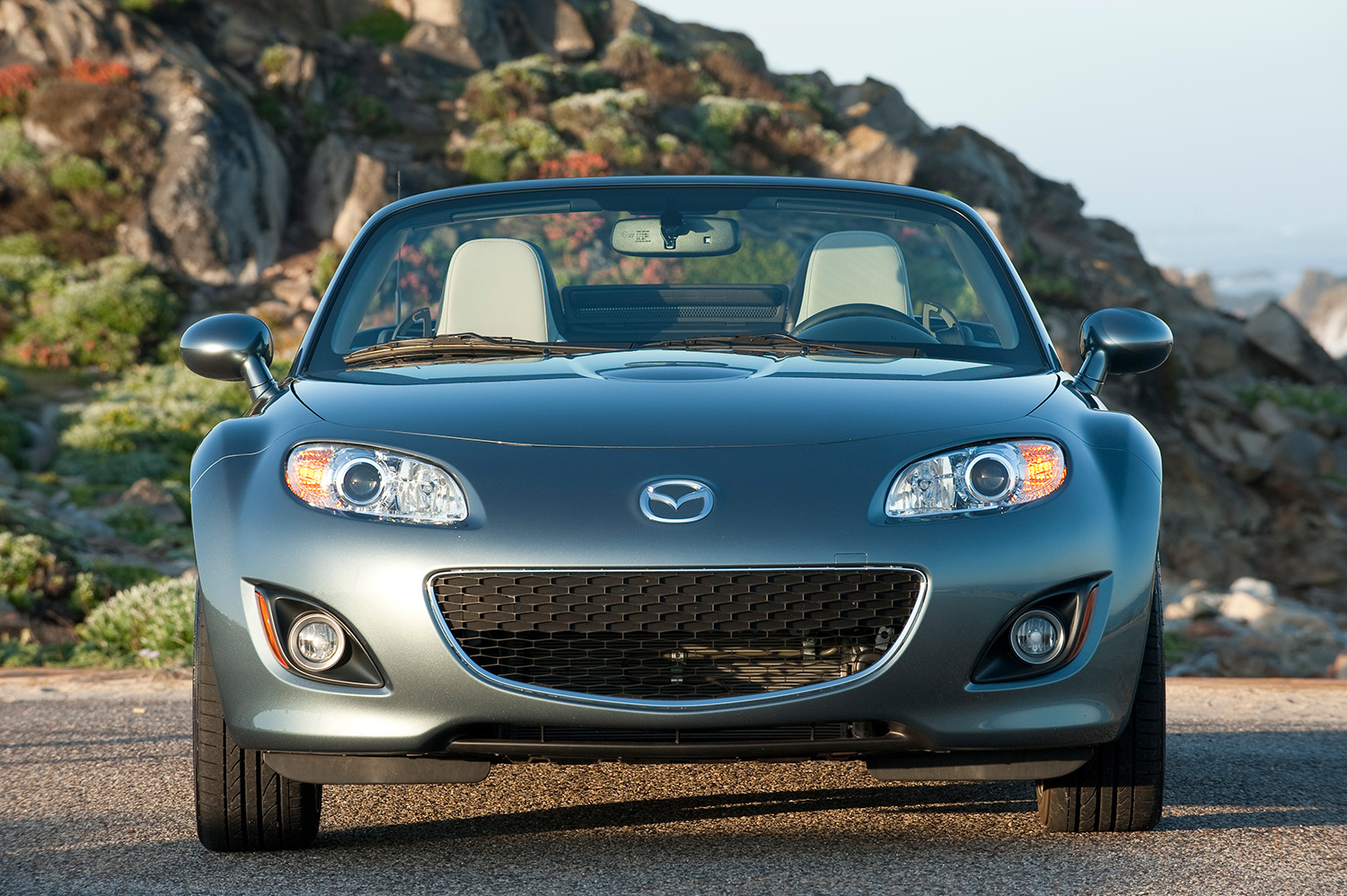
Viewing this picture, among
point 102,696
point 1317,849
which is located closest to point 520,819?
point 1317,849

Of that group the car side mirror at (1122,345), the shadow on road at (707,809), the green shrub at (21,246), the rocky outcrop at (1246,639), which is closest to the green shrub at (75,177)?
the green shrub at (21,246)

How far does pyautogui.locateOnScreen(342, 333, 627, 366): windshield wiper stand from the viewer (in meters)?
3.62

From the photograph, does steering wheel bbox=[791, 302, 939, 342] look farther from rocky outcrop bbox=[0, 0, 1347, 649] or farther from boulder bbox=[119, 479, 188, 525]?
rocky outcrop bbox=[0, 0, 1347, 649]

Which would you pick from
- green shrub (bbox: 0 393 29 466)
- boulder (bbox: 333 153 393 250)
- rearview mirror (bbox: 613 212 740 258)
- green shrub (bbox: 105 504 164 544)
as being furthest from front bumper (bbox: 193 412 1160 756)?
boulder (bbox: 333 153 393 250)

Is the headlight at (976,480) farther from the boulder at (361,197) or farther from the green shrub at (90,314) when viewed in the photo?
the boulder at (361,197)

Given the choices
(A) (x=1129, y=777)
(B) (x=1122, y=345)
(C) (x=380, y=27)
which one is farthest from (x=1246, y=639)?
(C) (x=380, y=27)

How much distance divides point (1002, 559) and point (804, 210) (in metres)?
1.85

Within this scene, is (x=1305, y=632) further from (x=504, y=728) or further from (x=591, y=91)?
(x=591, y=91)

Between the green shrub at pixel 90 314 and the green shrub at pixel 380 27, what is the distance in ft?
42.4

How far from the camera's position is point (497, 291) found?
4.11 meters

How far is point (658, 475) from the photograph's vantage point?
2809 millimetres

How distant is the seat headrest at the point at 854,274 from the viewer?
4.16 metres

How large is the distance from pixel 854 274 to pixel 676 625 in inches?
71.9

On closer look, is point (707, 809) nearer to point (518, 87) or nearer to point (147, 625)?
point (147, 625)
